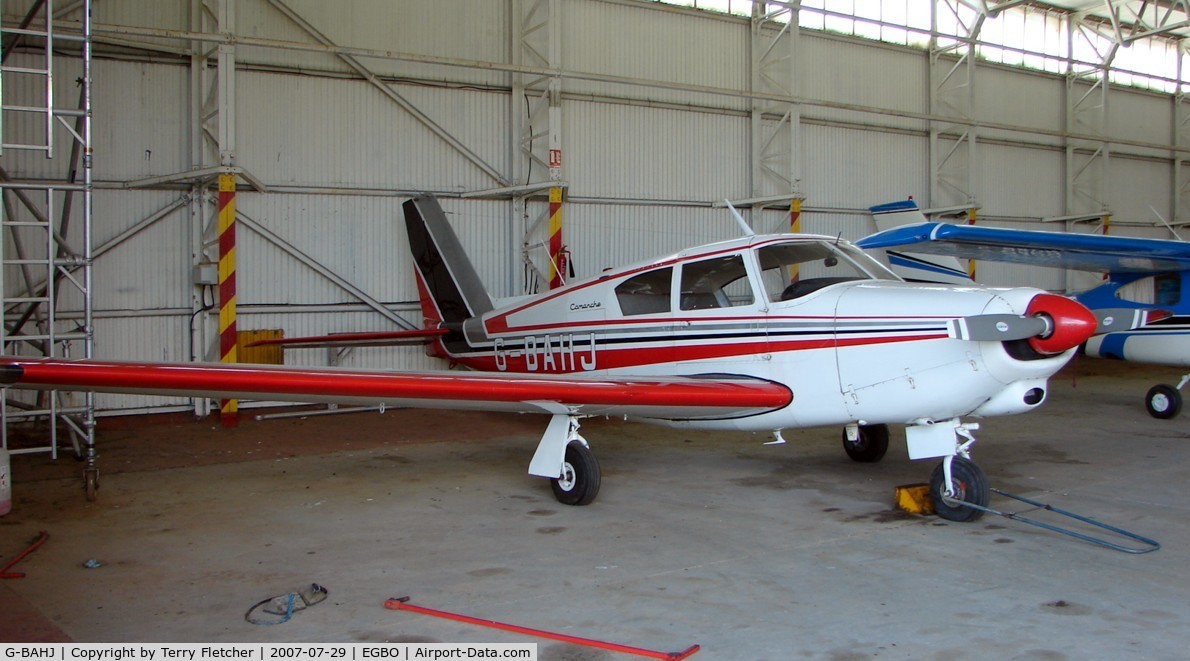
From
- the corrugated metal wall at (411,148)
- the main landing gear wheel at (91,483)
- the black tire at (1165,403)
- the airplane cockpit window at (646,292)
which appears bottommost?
the main landing gear wheel at (91,483)

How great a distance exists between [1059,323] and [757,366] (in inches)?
80.5

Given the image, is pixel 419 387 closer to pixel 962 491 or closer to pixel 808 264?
pixel 808 264

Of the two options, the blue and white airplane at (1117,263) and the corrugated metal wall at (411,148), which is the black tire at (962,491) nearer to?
the blue and white airplane at (1117,263)

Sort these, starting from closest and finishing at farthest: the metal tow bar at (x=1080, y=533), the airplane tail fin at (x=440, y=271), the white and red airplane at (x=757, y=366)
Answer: the white and red airplane at (x=757, y=366) → the metal tow bar at (x=1080, y=533) → the airplane tail fin at (x=440, y=271)

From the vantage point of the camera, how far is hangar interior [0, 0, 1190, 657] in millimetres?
9562

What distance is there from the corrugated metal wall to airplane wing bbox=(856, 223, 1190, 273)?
13.9 ft

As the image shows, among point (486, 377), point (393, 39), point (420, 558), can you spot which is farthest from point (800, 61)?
point (420, 558)

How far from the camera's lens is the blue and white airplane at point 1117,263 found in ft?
30.3

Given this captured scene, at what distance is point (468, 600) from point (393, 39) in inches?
370

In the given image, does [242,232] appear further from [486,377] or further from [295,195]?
[486,377]

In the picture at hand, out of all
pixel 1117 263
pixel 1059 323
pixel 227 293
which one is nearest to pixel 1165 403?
pixel 1117 263

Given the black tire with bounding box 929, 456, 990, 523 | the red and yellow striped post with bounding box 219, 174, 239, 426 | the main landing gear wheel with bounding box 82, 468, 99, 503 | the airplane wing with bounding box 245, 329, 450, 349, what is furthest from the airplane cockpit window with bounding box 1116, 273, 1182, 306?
the main landing gear wheel with bounding box 82, 468, 99, 503

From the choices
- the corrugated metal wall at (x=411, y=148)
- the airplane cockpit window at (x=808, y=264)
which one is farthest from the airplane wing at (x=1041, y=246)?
the corrugated metal wall at (x=411, y=148)

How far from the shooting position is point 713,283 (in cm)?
691
